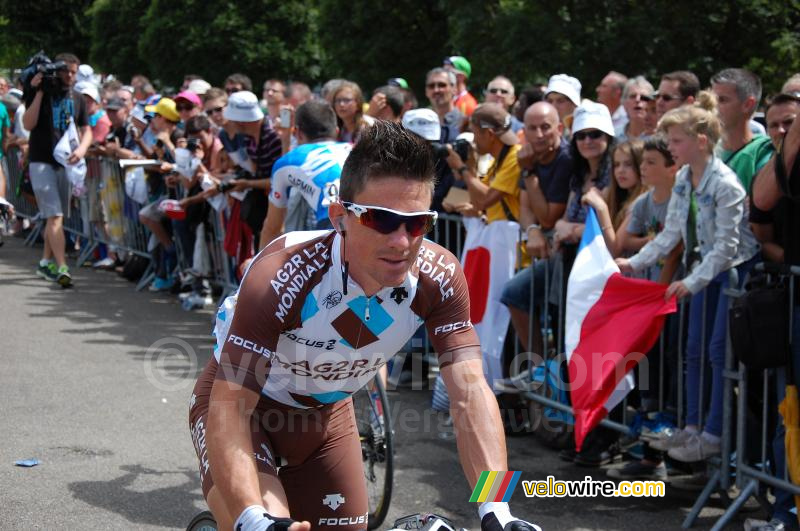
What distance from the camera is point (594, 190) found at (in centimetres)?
677

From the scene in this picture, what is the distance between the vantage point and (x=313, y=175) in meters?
6.61

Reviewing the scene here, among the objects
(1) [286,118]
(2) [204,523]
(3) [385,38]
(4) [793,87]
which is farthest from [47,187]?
(3) [385,38]

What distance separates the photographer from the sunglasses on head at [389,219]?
3143 mm

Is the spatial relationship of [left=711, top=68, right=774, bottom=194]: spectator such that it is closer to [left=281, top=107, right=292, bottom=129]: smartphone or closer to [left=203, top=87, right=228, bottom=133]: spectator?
[left=281, top=107, right=292, bottom=129]: smartphone

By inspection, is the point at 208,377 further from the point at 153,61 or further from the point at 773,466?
the point at 153,61

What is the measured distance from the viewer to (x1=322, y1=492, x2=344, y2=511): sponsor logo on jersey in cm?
395

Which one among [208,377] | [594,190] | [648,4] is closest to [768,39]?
[648,4]

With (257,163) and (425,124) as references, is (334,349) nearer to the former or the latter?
(425,124)

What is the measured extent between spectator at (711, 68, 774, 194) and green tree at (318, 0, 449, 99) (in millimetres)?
18628

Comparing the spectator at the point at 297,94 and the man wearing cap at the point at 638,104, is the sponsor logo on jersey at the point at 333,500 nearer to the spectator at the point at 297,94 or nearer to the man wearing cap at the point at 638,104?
the man wearing cap at the point at 638,104

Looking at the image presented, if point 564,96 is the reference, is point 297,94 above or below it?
above

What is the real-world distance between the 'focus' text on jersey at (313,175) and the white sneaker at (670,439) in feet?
7.78

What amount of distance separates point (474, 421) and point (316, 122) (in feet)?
13.0

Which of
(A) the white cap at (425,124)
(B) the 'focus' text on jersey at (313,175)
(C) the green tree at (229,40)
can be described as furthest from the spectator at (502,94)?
(C) the green tree at (229,40)
